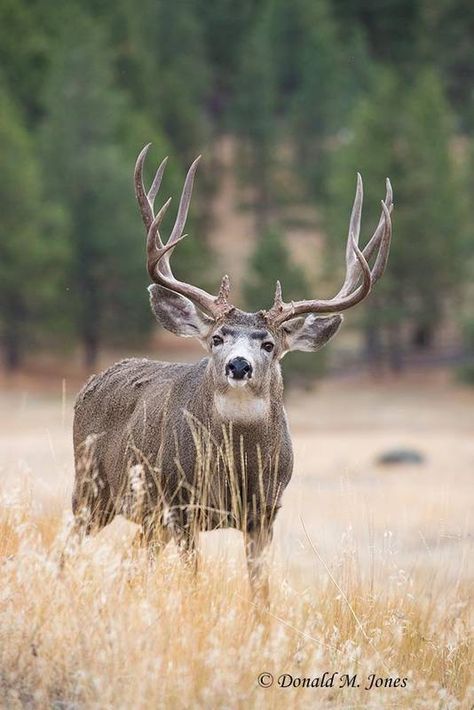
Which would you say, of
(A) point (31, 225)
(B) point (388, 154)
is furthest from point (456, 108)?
(A) point (31, 225)

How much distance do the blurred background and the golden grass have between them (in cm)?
3005

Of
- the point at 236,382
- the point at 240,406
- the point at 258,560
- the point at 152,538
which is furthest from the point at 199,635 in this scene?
the point at 240,406

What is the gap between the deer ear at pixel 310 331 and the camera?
23.1 ft

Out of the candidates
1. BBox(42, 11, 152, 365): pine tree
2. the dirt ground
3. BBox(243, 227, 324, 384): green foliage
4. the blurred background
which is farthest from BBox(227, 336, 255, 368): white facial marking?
BBox(42, 11, 152, 365): pine tree

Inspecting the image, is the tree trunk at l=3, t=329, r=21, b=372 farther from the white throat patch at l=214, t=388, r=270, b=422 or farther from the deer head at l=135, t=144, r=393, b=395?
the white throat patch at l=214, t=388, r=270, b=422

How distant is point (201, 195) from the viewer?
55688 millimetres

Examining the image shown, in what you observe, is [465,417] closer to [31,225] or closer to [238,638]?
[31,225]

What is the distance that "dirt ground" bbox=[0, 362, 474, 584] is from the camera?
709 cm

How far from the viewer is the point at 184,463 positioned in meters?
6.56

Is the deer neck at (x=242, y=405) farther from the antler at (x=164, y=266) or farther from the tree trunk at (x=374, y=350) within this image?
the tree trunk at (x=374, y=350)

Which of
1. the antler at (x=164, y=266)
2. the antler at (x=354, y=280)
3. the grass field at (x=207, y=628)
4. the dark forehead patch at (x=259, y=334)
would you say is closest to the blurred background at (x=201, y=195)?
the antler at (x=354, y=280)

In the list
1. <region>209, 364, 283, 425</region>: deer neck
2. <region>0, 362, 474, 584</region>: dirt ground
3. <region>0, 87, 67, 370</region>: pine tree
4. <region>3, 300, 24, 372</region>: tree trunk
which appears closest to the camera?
<region>209, 364, 283, 425</region>: deer neck

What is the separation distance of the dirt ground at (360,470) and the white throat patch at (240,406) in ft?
1.68

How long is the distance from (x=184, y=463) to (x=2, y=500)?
3.36 feet
